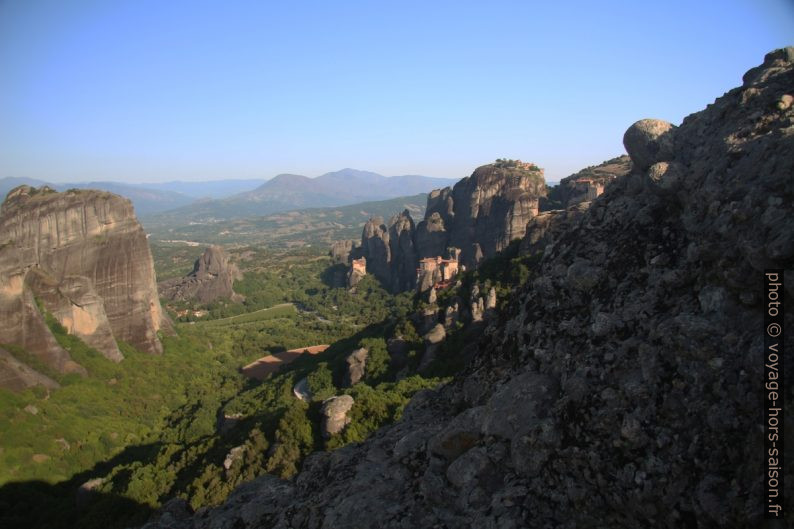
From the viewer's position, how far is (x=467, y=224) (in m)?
63.9

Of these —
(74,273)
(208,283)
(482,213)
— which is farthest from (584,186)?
(208,283)

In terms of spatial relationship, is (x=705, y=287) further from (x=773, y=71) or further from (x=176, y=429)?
(x=176, y=429)

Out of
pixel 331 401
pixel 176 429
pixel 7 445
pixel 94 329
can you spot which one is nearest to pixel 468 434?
pixel 331 401

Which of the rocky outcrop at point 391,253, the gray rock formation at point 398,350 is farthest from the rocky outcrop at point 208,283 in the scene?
the gray rock formation at point 398,350

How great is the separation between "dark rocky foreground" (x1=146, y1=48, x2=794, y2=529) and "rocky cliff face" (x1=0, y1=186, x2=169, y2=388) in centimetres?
3537

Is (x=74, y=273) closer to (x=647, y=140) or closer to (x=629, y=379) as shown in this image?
(x=647, y=140)

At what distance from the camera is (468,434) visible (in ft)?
18.4

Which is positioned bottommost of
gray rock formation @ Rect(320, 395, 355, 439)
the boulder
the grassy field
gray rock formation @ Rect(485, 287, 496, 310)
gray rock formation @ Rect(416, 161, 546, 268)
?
the grassy field

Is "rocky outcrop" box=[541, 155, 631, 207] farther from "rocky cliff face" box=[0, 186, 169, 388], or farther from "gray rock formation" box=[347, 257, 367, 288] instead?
"rocky cliff face" box=[0, 186, 169, 388]

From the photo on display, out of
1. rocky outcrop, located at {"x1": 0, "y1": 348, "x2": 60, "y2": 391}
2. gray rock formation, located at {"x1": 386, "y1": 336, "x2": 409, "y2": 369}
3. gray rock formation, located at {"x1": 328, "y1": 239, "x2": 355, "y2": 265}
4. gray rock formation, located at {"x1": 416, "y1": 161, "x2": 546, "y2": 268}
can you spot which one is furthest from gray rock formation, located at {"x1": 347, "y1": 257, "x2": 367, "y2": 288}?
rocky outcrop, located at {"x1": 0, "y1": 348, "x2": 60, "y2": 391}

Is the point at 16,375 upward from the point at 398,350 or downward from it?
downward

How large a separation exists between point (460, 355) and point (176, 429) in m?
20.9

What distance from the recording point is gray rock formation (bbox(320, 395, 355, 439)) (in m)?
16.3

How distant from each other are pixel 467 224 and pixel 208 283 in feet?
136
